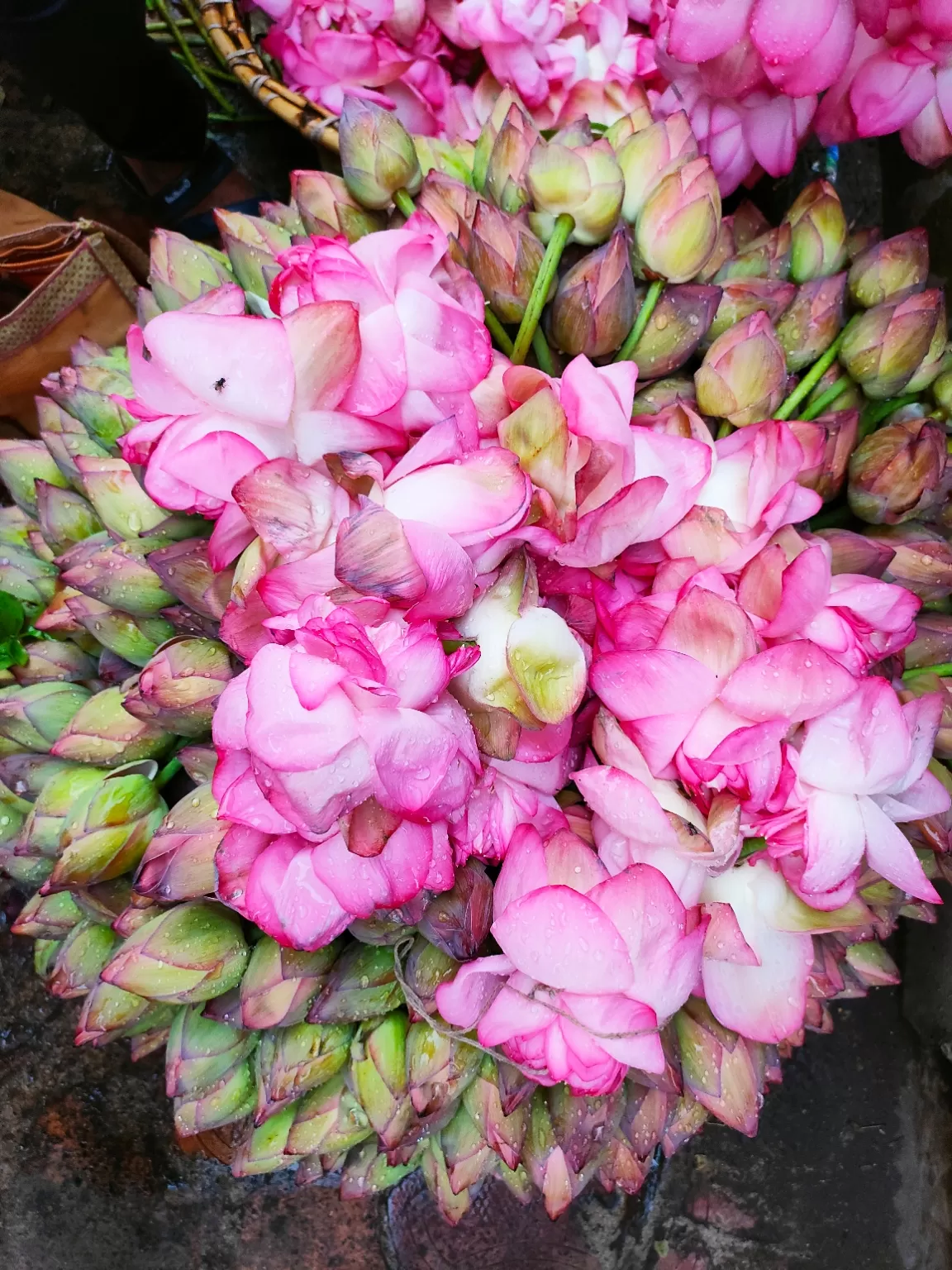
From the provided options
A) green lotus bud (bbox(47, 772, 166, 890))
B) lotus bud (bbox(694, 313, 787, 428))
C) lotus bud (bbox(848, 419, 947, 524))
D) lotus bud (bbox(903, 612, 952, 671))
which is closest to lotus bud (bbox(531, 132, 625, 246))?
lotus bud (bbox(694, 313, 787, 428))

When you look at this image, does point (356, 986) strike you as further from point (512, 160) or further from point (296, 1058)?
point (512, 160)

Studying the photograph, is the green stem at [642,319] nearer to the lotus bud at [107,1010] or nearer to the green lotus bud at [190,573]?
the green lotus bud at [190,573]

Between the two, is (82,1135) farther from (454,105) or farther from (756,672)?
(454,105)

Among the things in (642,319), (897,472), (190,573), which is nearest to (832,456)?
(897,472)

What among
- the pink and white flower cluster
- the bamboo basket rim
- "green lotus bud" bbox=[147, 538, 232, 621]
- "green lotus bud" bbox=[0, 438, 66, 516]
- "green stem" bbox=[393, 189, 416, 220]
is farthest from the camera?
the bamboo basket rim

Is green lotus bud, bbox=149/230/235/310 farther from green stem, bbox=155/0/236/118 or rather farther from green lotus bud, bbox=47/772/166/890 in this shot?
green stem, bbox=155/0/236/118

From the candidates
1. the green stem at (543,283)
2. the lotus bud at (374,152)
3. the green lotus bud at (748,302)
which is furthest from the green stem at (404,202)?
the green lotus bud at (748,302)

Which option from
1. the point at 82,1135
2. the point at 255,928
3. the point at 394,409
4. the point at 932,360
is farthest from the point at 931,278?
the point at 82,1135
